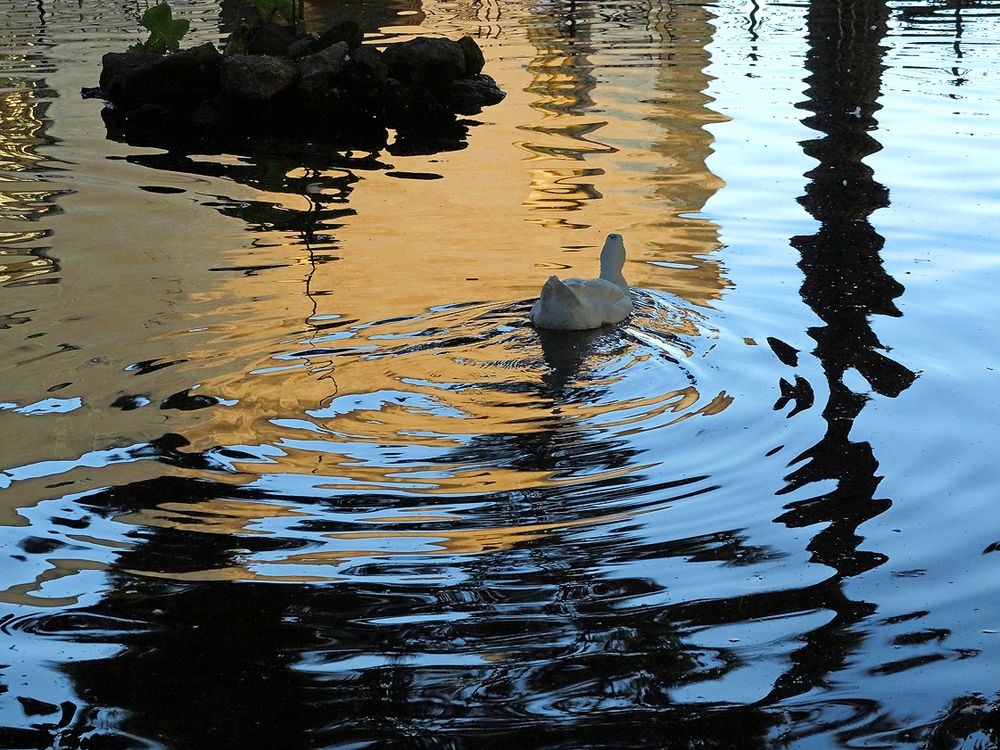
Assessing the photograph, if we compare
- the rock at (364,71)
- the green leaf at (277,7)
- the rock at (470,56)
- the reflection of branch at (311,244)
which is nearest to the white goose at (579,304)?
the reflection of branch at (311,244)

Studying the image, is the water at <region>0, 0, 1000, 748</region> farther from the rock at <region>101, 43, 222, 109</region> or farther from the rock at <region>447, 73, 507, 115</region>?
the rock at <region>447, 73, 507, 115</region>

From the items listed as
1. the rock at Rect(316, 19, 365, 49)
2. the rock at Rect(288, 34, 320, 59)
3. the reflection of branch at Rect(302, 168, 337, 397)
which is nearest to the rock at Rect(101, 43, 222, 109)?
the rock at Rect(288, 34, 320, 59)

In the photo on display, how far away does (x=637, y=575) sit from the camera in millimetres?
3973

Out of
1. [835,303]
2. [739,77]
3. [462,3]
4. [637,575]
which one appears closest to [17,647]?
[637,575]

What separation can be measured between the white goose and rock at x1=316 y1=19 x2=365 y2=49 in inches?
305

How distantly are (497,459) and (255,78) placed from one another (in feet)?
27.5

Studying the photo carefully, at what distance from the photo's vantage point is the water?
339cm

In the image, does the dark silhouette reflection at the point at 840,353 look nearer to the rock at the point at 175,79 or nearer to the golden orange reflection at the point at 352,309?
the golden orange reflection at the point at 352,309

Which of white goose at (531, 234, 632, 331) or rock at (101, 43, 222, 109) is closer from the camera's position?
white goose at (531, 234, 632, 331)

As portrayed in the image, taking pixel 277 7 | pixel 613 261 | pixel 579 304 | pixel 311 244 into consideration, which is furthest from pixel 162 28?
pixel 579 304

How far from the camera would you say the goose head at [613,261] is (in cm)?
657

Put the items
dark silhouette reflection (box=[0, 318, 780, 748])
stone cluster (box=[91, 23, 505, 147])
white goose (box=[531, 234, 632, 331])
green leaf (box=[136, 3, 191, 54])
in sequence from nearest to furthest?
dark silhouette reflection (box=[0, 318, 780, 748])
white goose (box=[531, 234, 632, 331])
stone cluster (box=[91, 23, 505, 147])
green leaf (box=[136, 3, 191, 54])

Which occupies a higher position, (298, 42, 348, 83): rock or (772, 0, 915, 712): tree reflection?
(298, 42, 348, 83): rock

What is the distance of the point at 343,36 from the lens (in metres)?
13.3
